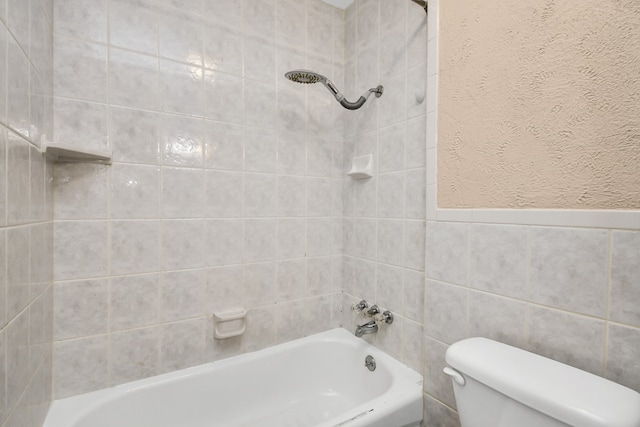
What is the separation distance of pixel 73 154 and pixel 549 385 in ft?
5.05

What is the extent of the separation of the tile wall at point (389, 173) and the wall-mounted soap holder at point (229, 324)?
0.62 meters

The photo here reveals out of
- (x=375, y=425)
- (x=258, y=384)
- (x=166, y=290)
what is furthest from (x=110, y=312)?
(x=375, y=425)

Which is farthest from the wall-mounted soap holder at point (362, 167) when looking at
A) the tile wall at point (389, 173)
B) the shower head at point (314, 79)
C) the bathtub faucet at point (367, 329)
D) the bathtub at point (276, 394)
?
the bathtub at point (276, 394)

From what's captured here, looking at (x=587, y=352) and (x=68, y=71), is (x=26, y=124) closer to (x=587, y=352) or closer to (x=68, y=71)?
(x=68, y=71)

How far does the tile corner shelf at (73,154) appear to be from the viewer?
899mm

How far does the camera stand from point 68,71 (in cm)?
104

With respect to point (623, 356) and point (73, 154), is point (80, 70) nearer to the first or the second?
point (73, 154)

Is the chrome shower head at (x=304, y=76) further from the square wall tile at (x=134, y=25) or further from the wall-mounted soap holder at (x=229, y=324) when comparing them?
the wall-mounted soap holder at (x=229, y=324)

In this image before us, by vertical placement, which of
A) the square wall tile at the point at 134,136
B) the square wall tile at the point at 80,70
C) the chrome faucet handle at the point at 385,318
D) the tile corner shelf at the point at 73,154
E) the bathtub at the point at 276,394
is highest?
the square wall tile at the point at 80,70

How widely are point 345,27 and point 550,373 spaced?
1824mm

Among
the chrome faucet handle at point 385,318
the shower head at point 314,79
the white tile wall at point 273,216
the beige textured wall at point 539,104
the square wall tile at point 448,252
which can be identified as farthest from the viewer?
the chrome faucet handle at point 385,318

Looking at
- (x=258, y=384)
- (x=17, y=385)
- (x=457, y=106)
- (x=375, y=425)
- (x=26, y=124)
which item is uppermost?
(x=457, y=106)

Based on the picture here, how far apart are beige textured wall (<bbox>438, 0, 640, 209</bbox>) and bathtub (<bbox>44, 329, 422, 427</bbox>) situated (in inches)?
31.1

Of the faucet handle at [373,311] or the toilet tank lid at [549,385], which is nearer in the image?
the toilet tank lid at [549,385]
